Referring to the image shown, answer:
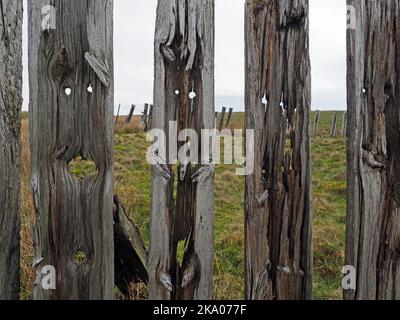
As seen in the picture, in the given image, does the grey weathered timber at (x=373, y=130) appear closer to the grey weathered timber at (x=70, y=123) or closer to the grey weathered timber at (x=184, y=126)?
the grey weathered timber at (x=184, y=126)

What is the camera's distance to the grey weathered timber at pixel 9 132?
192cm

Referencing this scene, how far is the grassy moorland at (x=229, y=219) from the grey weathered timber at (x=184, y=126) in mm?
1150

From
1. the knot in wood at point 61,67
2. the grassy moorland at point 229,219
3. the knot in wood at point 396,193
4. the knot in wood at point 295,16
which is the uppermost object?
the knot in wood at point 295,16

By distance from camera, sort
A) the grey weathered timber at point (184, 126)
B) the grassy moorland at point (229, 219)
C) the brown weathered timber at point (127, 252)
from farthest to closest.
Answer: the grassy moorland at point (229, 219) < the brown weathered timber at point (127, 252) < the grey weathered timber at point (184, 126)

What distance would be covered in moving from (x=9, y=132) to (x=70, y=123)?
0.30 metres

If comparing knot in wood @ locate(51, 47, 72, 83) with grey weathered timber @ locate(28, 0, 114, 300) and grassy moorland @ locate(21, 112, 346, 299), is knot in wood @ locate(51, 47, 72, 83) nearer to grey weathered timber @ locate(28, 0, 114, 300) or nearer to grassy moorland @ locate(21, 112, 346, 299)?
grey weathered timber @ locate(28, 0, 114, 300)

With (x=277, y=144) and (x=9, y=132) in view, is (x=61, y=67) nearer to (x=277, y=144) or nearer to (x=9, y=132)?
(x=9, y=132)

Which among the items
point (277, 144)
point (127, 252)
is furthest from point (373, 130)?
point (127, 252)

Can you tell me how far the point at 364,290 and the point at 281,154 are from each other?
73 centimetres

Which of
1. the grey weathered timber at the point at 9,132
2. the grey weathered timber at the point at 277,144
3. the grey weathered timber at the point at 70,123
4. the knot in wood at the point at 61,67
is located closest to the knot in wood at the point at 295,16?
the grey weathered timber at the point at 277,144

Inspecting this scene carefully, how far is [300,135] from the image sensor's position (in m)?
1.91

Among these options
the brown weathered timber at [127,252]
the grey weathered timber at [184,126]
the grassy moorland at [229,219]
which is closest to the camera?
the grey weathered timber at [184,126]
